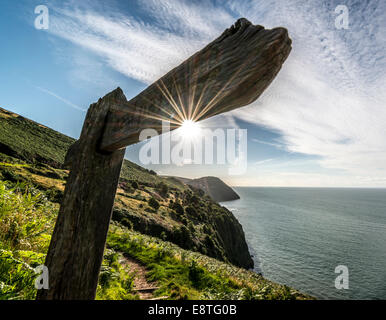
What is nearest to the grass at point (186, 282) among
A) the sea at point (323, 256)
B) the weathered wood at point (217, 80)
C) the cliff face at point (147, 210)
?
the weathered wood at point (217, 80)

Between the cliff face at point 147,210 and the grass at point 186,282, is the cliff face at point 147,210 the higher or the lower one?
the higher one

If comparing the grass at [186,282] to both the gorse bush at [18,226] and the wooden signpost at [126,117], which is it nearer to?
the gorse bush at [18,226]

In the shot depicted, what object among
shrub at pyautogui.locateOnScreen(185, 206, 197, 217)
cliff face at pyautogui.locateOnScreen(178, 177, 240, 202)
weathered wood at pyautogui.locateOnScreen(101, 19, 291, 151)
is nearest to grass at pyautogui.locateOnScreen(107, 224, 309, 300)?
weathered wood at pyautogui.locateOnScreen(101, 19, 291, 151)

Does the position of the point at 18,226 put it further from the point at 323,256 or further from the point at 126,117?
the point at 323,256

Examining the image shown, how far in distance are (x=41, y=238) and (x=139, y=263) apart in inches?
262

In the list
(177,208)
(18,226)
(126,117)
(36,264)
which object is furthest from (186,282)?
(177,208)

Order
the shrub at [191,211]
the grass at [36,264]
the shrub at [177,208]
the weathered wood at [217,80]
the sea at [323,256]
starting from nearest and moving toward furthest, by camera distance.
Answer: the weathered wood at [217,80]
the grass at [36,264]
the sea at [323,256]
the shrub at [177,208]
the shrub at [191,211]

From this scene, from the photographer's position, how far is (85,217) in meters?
1.53

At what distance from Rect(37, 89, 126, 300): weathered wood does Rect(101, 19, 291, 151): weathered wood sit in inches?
16.4

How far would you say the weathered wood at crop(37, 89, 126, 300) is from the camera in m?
1.45

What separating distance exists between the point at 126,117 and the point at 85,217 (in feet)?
2.79

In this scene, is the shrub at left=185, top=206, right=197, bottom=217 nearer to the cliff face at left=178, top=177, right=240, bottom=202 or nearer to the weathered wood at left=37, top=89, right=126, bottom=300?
the weathered wood at left=37, top=89, right=126, bottom=300

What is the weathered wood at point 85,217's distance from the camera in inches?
57.0
